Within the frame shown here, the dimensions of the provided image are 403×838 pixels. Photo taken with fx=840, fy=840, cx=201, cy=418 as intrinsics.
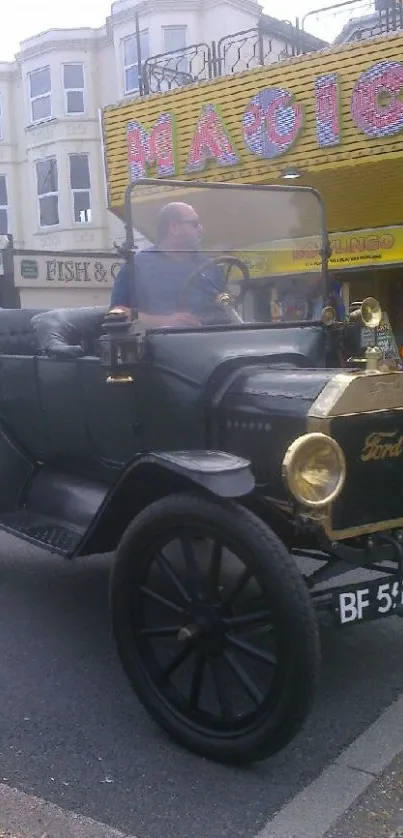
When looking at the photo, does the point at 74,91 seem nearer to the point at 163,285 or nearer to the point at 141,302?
the point at 163,285

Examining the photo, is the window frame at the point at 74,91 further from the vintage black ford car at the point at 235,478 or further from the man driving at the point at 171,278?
the man driving at the point at 171,278

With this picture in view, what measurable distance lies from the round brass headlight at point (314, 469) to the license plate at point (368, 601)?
38 cm

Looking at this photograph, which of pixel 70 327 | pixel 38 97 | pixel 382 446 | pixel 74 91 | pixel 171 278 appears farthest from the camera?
pixel 38 97

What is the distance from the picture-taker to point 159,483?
321 centimetres

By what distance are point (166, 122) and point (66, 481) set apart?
326 inches

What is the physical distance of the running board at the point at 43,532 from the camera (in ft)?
12.1

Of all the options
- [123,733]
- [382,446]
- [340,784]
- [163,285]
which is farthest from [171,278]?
[340,784]

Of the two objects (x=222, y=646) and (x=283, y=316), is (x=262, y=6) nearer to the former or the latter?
(x=283, y=316)

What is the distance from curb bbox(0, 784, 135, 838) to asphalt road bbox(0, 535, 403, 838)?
0.04 m

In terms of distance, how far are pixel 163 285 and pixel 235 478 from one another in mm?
1298

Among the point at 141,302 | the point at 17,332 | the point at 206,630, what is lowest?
the point at 206,630

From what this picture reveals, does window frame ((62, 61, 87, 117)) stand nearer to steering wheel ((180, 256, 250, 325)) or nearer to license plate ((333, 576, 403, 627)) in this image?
steering wheel ((180, 256, 250, 325))

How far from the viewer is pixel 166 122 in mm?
11367

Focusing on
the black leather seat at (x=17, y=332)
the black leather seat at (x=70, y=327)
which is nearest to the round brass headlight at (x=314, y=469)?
the black leather seat at (x=70, y=327)
